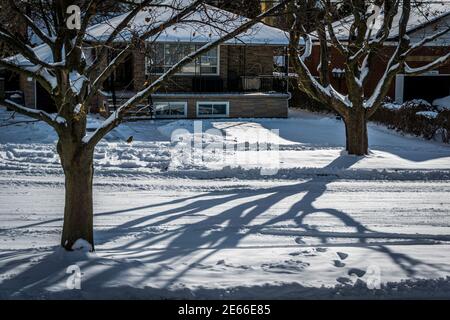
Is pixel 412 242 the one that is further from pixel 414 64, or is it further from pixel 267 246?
pixel 414 64

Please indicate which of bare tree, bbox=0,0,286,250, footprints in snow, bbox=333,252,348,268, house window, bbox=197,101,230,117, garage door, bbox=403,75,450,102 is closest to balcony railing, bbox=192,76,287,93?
house window, bbox=197,101,230,117

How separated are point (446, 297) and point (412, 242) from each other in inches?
114

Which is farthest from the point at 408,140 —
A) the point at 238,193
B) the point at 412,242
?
the point at 412,242

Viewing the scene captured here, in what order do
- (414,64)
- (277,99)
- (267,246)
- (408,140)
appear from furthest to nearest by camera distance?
(414,64) < (277,99) < (408,140) < (267,246)

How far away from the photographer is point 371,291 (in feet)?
19.7

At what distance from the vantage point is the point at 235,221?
10250mm

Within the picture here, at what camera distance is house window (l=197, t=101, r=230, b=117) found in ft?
90.1

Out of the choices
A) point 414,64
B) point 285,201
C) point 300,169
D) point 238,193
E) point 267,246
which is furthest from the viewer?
point 414,64

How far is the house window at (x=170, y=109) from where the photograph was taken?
Result: 1054 inches

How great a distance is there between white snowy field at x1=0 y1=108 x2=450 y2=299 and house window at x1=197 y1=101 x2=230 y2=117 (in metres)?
7.00

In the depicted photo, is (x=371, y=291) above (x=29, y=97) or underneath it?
underneath

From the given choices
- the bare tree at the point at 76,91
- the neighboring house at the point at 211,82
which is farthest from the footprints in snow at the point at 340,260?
the neighboring house at the point at 211,82

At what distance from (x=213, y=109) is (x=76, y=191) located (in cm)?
2031

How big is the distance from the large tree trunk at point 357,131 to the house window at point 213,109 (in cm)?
1110
